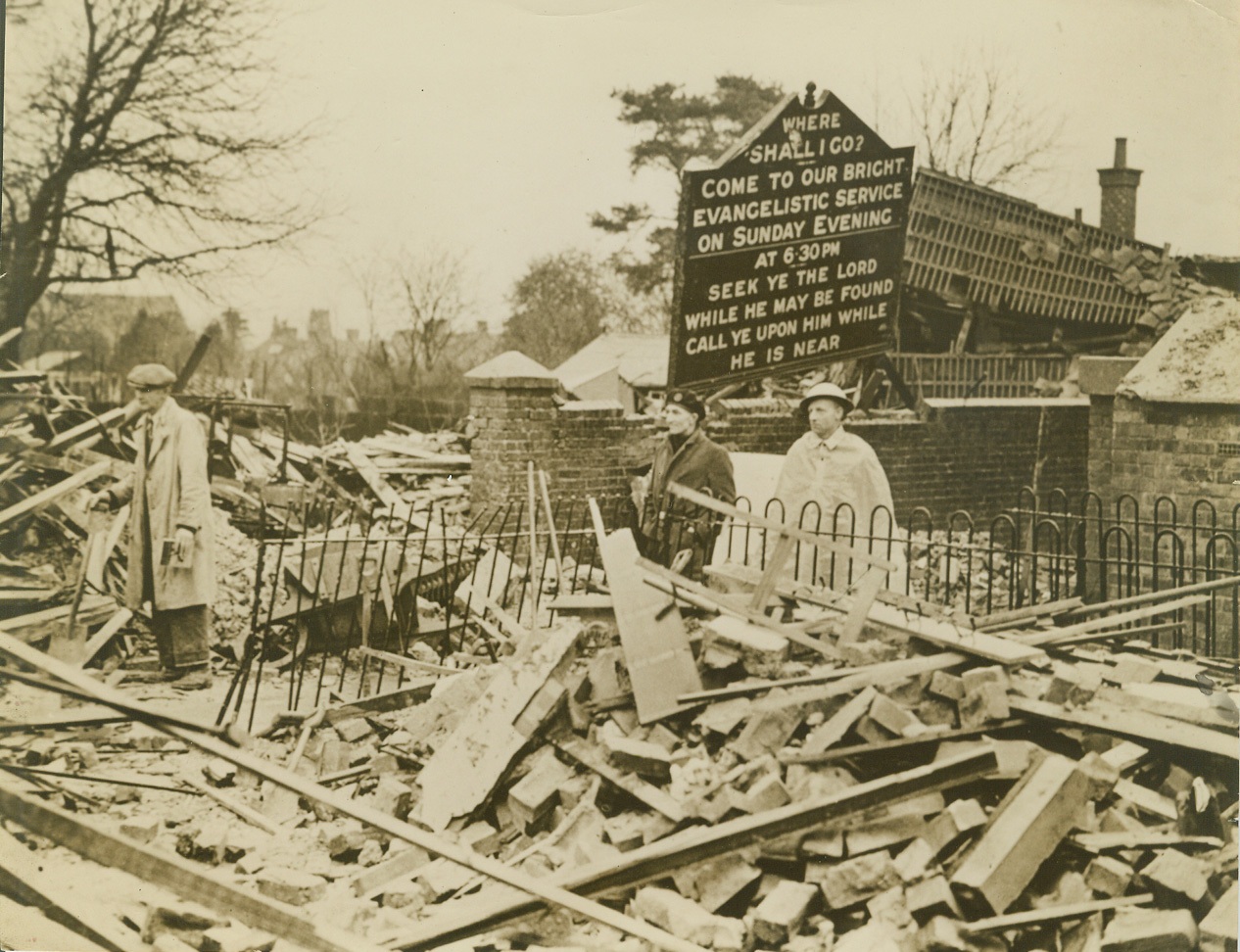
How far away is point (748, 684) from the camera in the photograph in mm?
3686

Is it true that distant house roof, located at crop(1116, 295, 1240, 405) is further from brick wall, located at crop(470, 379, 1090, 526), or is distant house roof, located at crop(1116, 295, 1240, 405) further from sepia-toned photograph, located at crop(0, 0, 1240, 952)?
brick wall, located at crop(470, 379, 1090, 526)

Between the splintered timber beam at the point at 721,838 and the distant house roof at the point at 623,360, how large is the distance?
203 cm

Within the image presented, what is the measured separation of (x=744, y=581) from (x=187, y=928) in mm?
2663

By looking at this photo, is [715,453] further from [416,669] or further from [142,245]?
[142,245]

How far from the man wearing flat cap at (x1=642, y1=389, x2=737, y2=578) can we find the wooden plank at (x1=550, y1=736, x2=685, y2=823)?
1016 millimetres

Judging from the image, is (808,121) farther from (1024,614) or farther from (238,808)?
(238,808)

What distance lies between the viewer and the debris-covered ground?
323 cm

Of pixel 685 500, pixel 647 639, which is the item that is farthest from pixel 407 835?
pixel 685 500

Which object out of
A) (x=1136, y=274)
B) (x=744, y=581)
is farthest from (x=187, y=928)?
(x=1136, y=274)

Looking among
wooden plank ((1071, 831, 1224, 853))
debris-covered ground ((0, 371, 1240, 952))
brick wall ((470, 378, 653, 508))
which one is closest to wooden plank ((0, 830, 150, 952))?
debris-covered ground ((0, 371, 1240, 952))

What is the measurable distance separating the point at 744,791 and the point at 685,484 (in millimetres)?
1593

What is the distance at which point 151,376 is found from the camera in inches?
164

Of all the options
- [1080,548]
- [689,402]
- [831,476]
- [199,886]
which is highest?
[689,402]

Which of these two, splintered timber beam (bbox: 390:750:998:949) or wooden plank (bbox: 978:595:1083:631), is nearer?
splintered timber beam (bbox: 390:750:998:949)
